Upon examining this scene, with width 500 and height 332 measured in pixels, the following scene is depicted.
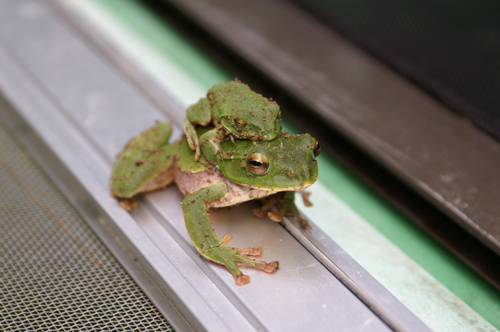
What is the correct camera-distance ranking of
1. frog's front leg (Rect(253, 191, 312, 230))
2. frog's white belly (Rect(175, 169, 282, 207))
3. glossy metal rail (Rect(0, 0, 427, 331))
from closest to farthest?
glossy metal rail (Rect(0, 0, 427, 331)) → frog's white belly (Rect(175, 169, 282, 207)) → frog's front leg (Rect(253, 191, 312, 230))

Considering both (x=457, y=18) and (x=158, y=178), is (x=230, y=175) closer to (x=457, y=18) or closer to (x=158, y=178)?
(x=158, y=178)

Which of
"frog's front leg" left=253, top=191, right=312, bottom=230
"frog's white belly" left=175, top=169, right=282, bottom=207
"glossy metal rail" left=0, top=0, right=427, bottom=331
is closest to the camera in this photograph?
"glossy metal rail" left=0, top=0, right=427, bottom=331

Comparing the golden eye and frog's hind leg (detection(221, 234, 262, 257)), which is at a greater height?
the golden eye

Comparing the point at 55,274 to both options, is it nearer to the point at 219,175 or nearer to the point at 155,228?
the point at 155,228

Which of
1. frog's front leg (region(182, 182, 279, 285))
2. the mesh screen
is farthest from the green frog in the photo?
the mesh screen

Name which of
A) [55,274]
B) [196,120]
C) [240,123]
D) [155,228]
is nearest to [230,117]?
[240,123]

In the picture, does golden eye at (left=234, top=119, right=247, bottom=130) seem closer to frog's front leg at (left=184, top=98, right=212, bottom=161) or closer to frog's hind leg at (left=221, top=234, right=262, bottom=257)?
frog's front leg at (left=184, top=98, right=212, bottom=161)

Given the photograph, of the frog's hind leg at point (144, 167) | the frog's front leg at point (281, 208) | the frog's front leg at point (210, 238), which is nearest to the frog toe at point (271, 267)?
the frog's front leg at point (210, 238)
